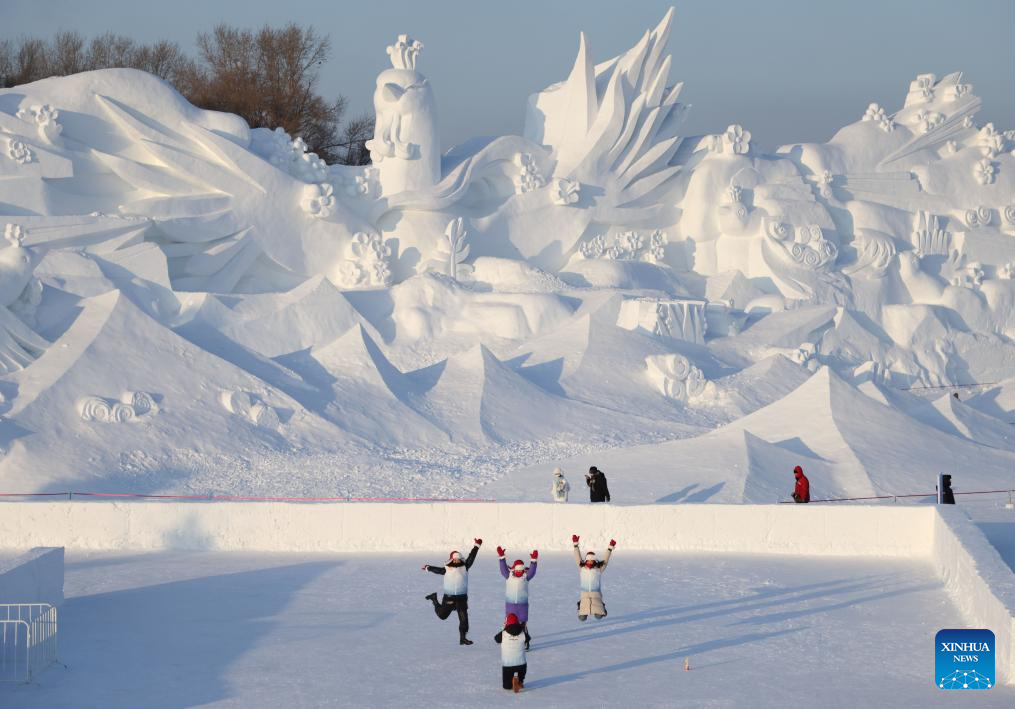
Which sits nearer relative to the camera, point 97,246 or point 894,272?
point 97,246

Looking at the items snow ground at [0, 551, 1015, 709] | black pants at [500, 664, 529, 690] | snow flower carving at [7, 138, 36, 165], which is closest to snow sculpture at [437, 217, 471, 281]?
snow flower carving at [7, 138, 36, 165]

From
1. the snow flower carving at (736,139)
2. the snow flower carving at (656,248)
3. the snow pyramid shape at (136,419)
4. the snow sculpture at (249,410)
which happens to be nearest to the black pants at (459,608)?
the snow pyramid shape at (136,419)

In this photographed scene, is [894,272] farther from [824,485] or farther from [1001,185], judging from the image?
[824,485]

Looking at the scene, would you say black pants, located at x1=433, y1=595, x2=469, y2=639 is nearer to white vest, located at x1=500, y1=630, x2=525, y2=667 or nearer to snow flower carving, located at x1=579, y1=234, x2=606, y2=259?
white vest, located at x1=500, y1=630, x2=525, y2=667

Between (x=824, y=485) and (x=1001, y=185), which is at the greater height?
(x=1001, y=185)

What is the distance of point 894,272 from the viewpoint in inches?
1179

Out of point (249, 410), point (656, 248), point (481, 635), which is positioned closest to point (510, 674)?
point (481, 635)

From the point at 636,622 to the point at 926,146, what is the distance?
23.8 meters

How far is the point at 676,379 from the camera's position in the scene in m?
23.3

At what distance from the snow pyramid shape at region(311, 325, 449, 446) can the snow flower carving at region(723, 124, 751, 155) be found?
10.8 meters

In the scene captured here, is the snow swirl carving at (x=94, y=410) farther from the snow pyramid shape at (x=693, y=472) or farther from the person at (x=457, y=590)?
the person at (x=457, y=590)

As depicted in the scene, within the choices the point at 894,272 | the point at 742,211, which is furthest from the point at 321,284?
the point at 894,272

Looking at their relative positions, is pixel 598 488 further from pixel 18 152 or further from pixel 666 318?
pixel 18 152

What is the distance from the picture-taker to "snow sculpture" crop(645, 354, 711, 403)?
76.4ft
